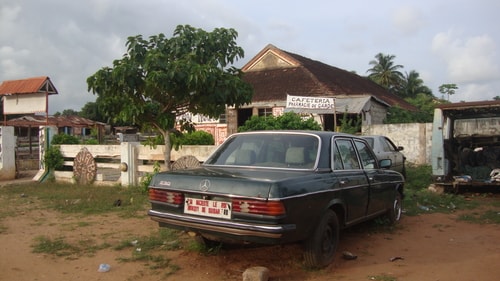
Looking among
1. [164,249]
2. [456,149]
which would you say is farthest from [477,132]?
[164,249]

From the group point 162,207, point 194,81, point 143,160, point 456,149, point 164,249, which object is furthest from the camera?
point 143,160

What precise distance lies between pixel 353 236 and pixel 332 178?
1767 mm

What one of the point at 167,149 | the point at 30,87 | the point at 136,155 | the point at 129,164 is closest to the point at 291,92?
the point at 30,87

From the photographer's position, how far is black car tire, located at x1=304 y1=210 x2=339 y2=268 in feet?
14.1

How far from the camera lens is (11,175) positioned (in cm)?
1399

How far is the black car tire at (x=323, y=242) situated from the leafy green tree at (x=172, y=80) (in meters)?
4.52

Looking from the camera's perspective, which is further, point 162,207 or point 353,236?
point 353,236

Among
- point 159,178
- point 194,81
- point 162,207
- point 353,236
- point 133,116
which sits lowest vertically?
point 353,236

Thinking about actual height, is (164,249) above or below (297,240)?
below

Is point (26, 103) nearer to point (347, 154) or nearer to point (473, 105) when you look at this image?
point (347, 154)

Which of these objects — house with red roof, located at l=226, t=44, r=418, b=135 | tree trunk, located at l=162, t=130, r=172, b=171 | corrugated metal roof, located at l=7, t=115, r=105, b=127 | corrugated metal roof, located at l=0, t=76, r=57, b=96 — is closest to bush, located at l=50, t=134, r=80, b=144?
corrugated metal roof, located at l=0, t=76, r=57, b=96

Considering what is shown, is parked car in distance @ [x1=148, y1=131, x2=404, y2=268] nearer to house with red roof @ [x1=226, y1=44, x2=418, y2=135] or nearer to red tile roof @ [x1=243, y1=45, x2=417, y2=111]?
house with red roof @ [x1=226, y1=44, x2=418, y2=135]

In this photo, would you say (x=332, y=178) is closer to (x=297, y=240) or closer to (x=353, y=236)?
(x=297, y=240)

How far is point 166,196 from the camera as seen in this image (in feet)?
14.7
